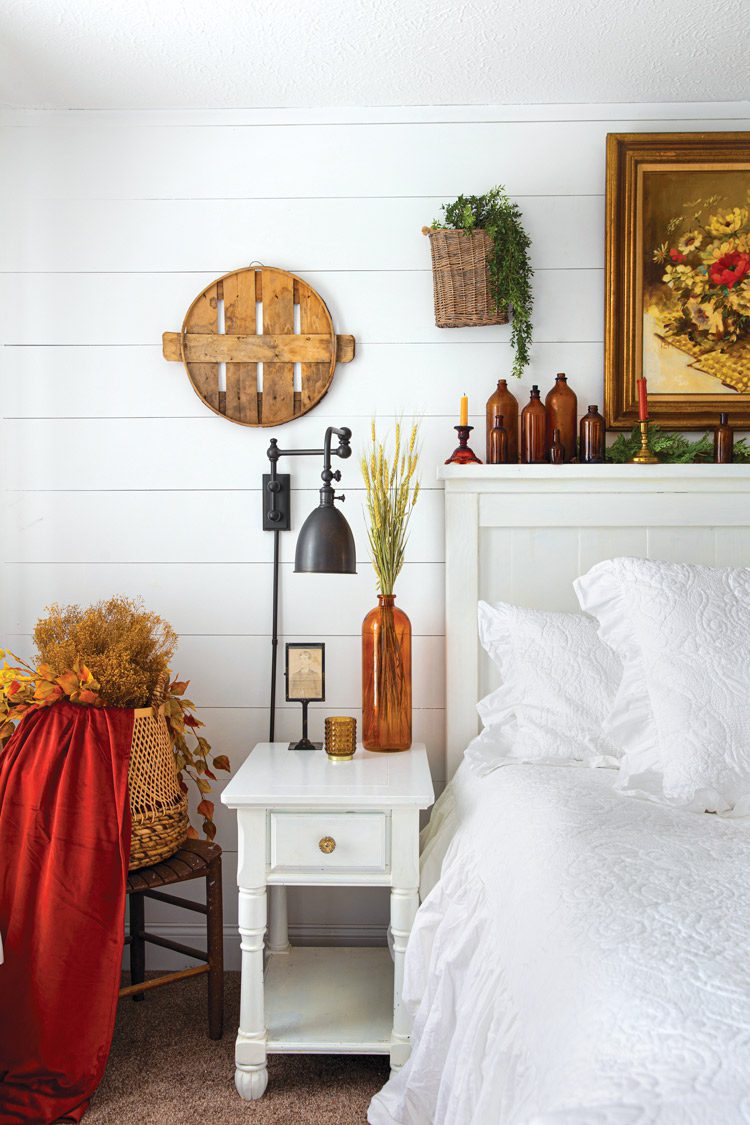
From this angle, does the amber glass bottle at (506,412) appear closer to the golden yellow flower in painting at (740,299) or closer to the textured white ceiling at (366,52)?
the golden yellow flower in painting at (740,299)

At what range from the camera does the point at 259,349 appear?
7.91ft

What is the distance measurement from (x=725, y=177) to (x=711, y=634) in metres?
1.37

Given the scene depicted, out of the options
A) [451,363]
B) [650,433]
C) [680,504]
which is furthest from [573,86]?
[680,504]

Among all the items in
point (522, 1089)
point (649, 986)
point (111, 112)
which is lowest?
point (522, 1089)

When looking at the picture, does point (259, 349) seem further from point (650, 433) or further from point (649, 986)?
point (649, 986)

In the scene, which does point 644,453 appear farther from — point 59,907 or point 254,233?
point 59,907

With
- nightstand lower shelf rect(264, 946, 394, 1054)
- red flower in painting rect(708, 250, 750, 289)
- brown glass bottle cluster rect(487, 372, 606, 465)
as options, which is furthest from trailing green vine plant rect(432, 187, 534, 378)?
nightstand lower shelf rect(264, 946, 394, 1054)

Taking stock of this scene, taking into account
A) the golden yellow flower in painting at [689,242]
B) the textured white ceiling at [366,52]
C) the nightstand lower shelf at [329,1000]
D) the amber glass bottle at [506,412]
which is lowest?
the nightstand lower shelf at [329,1000]

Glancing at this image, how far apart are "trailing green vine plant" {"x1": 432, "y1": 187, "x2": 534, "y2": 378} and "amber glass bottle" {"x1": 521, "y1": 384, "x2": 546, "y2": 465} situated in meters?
0.14

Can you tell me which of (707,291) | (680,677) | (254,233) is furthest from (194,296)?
(680,677)

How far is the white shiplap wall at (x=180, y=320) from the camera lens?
2.43m

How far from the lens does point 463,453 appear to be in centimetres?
230

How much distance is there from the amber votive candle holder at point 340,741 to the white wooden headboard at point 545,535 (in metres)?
0.31

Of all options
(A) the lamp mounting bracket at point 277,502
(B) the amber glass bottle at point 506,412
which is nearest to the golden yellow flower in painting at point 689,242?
(B) the amber glass bottle at point 506,412
